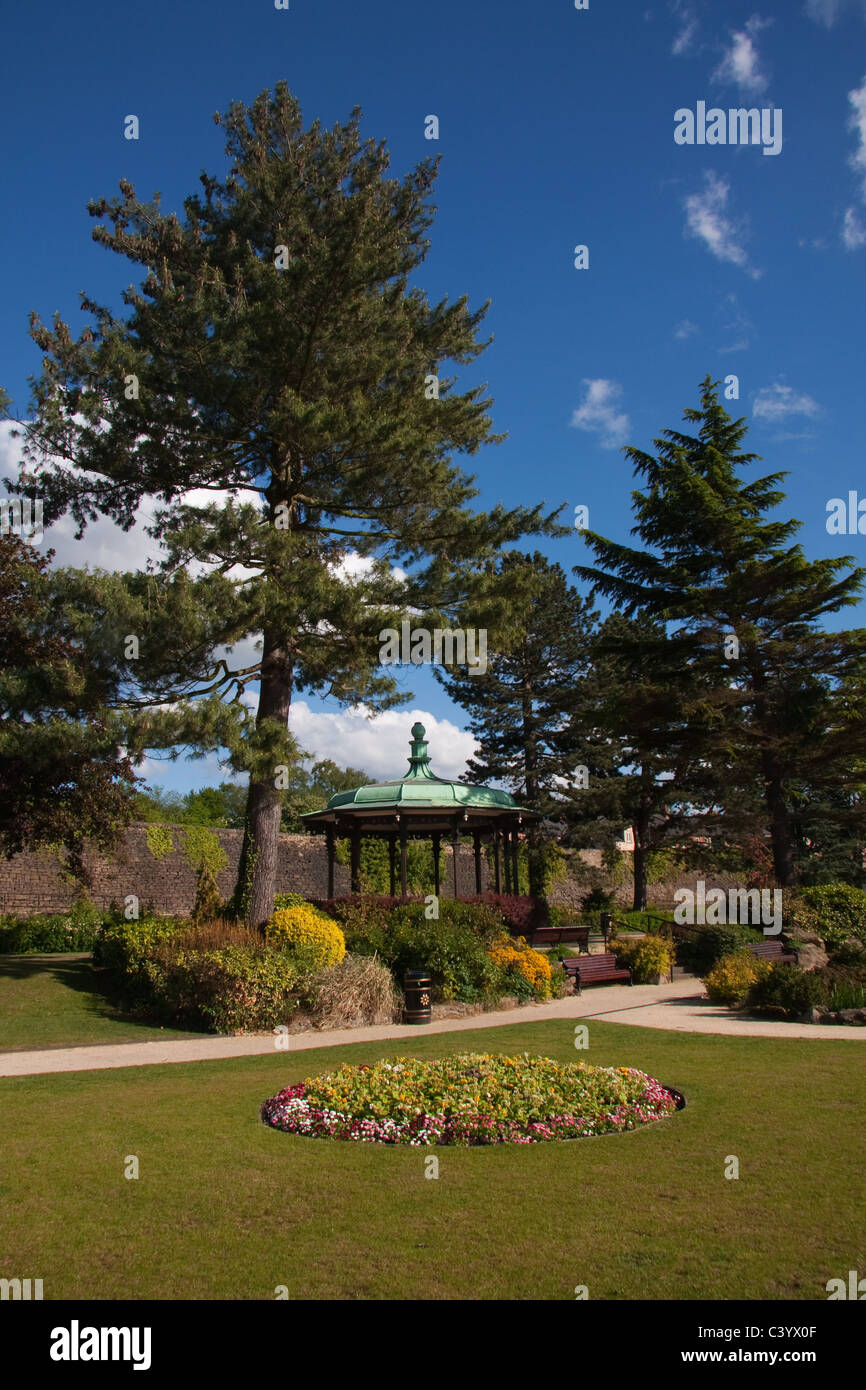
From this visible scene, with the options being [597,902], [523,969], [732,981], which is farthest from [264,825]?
[597,902]

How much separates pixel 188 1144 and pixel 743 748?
18.2m

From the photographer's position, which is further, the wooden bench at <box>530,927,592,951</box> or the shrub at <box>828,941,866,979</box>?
the wooden bench at <box>530,927,592,951</box>

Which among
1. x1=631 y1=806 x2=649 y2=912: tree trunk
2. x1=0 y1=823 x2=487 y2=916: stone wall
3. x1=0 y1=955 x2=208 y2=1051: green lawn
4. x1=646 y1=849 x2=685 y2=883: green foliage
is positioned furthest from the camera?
x1=646 y1=849 x2=685 y2=883: green foliage

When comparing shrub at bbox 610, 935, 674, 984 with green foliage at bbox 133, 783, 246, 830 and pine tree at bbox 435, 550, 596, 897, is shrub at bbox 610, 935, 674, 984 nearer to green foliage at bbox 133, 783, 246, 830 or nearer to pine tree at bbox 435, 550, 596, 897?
pine tree at bbox 435, 550, 596, 897

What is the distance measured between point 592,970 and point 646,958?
5.28 ft

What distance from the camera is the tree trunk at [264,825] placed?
15.8 meters

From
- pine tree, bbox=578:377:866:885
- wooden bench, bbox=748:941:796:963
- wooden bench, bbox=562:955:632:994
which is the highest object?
pine tree, bbox=578:377:866:885

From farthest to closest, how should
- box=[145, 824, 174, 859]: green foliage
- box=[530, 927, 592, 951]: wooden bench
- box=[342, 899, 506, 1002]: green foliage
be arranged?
box=[145, 824, 174, 859]: green foliage → box=[530, 927, 592, 951]: wooden bench → box=[342, 899, 506, 1002]: green foliage

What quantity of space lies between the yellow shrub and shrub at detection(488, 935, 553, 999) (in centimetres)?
317

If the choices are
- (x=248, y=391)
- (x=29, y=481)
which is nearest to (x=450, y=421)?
(x=248, y=391)

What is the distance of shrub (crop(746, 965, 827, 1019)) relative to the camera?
41.9 ft

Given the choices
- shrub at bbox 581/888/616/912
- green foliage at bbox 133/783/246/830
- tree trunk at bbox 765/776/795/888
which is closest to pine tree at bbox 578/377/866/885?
tree trunk at bbox 765/776/795/888

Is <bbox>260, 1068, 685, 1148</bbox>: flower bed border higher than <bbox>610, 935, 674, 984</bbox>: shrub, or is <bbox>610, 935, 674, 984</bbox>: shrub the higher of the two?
<bbox>260, 1068, 685, 1148</bbox>: flower bed border

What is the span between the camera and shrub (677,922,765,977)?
1875 centimetres
